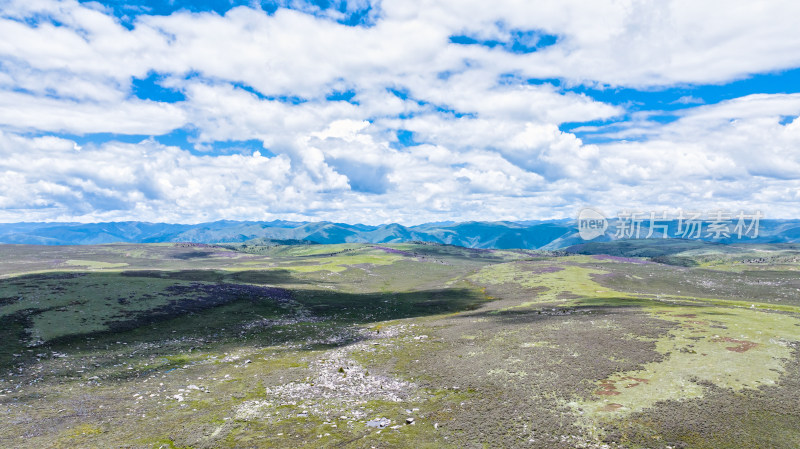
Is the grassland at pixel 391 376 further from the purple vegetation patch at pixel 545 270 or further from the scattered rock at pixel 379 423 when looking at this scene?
the purple vegetation patch at pixel 545 270

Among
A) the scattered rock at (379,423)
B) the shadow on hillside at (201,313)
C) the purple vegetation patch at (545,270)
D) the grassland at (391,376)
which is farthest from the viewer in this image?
the purple vegetation patch at (545,270)

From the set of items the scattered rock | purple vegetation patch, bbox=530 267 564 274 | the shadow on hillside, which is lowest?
purple vegetation patch, bbox=530 267 564 274

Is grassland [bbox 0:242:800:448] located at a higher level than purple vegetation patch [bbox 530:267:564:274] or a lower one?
higher

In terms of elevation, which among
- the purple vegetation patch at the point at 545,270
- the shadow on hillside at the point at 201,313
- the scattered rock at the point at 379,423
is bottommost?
the purple vegetation patch at the point at 545,270

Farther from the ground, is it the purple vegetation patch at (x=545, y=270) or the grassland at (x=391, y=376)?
the grassland at (x=391, y=376)

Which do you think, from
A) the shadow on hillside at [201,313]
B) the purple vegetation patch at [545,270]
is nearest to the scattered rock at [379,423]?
the shadow on hillside at [201,313]

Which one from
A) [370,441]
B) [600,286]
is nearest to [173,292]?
[370,441]

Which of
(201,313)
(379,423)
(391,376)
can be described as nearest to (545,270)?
(201,313)

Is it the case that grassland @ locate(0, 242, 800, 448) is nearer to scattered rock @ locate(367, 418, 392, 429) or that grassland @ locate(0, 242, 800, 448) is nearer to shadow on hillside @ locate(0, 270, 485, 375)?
scattered rock @ locate(367, 418, 392, 429)

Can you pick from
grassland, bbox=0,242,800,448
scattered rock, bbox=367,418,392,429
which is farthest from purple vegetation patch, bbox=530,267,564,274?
scattered rock, bbox=367,418,392,429

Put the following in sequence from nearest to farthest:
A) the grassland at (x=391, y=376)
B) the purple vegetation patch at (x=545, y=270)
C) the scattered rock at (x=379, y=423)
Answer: the grassland at (x=391, y=376), the scattered rock at (x=379, y=423), the purple vegetation patch at (x=545, y=270)

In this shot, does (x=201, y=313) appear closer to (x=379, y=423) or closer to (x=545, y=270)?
(x=379, y=423)

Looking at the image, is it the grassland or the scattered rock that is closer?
the grassland
